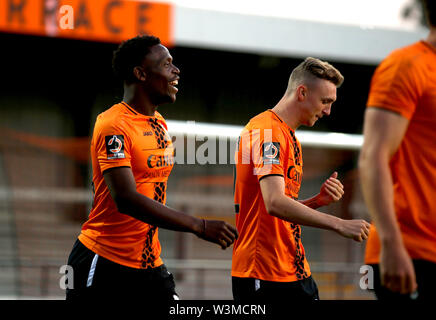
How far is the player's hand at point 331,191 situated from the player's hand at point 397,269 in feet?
4.66

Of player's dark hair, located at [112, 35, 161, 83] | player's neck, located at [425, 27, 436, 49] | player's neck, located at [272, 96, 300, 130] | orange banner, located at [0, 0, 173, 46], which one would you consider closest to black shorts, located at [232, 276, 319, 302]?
player's neck, located at [272, 96, 300, 130]

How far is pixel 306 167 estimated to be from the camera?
8734mm

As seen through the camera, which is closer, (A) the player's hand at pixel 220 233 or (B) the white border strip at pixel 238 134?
(A) the player's hand at pixel 220 233

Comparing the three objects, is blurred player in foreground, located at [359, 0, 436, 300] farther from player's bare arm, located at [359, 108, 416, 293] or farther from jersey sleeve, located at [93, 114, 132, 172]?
jersey sleeve, located at [93, 114, 132, 172]

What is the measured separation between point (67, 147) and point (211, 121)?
243 cm

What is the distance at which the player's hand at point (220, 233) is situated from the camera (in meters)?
2.84

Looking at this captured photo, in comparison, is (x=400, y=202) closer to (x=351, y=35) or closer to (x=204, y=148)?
(x=204, y=148)

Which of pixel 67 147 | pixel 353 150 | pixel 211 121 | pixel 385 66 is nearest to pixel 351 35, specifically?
pixel 353 150

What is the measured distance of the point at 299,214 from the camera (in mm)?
3014

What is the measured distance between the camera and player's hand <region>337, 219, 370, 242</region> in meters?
2.85

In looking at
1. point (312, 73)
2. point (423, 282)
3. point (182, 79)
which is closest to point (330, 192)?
point (312, 73)

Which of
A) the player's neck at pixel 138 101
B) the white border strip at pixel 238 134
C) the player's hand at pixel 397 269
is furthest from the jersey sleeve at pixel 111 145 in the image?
the white border strip at pixel 238 134

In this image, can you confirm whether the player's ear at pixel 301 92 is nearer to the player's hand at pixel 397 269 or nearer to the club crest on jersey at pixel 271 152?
the club crest on jersey at pixel 271 152
